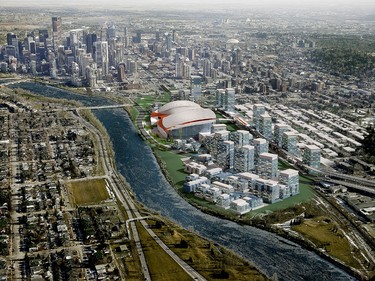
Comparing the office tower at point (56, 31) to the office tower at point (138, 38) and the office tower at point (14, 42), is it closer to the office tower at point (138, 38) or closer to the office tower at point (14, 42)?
the office tower at point (14, 42)

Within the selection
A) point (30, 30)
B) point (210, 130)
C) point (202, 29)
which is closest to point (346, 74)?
point (210, 130)

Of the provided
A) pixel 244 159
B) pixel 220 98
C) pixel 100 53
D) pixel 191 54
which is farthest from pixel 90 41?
pixel 244 159

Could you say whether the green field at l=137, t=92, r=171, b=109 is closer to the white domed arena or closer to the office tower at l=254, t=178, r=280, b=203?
the white domed arena

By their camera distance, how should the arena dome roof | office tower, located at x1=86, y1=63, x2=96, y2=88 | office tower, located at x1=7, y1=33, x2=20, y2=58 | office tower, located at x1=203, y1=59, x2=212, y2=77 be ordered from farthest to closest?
the arena dome roof < office tower, located at x1=7, y1=33, x2=20, y2=58 < office tower, located at x1=203, y1=59, x2=212, y2=77 < office tower, located at x1=86, y1=63, x2=96, y2=88

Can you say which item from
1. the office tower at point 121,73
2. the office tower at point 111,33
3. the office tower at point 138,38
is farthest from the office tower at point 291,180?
the office tower at point 138,38

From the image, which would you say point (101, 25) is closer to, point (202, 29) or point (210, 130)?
point (202, 29)

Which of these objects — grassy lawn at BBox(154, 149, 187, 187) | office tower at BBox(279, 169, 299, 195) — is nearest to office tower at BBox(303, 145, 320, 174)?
office tower at BBox(279, 169, 299, 195)
